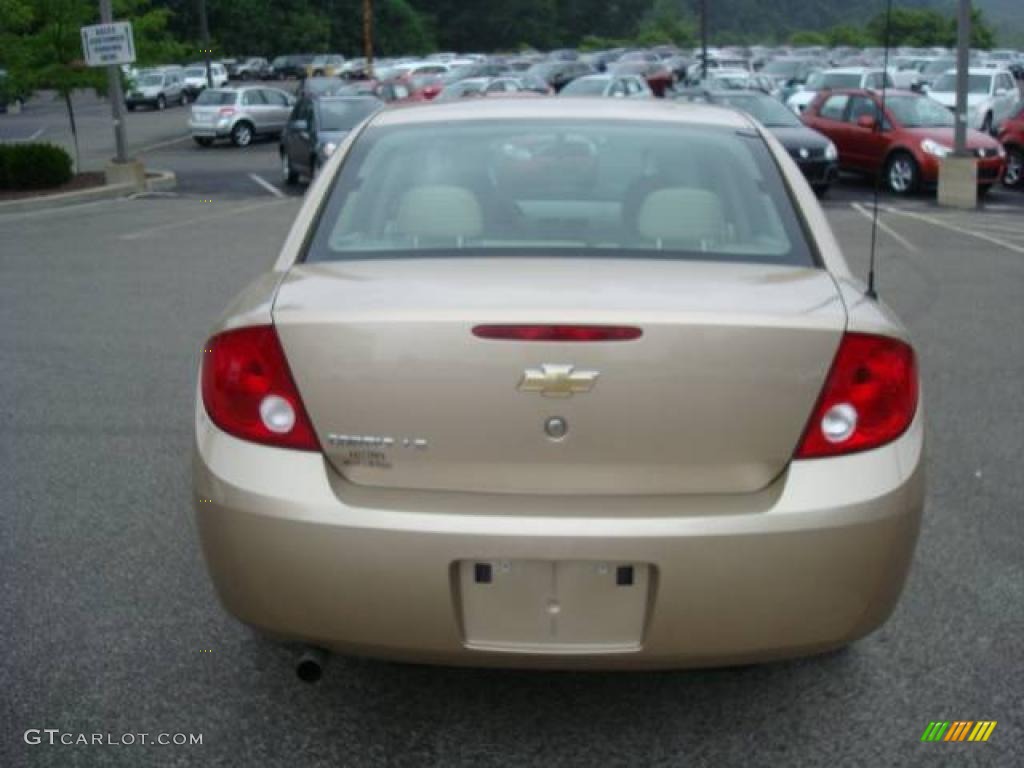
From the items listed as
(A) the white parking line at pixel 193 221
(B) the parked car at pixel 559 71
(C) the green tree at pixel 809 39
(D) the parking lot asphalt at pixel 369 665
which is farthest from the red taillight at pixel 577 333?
(C) the green tree at pixel 809 39

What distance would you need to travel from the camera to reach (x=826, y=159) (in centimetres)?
2025

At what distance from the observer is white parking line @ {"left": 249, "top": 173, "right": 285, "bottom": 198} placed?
867 inches

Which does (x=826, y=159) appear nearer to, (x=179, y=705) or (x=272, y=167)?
(x=272, y=167)

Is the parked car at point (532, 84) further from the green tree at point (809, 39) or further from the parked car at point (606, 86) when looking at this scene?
the green tree at point (809, 39)

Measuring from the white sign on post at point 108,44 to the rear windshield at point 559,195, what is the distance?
1790 cm

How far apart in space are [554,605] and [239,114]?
1328 inches

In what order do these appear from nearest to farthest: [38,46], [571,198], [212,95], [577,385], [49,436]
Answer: [577,385], [571,198], [49,436], [38,46], [212,95]

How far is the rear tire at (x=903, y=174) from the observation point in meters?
20.3

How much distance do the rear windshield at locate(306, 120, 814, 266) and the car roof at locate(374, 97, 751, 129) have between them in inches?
2.2

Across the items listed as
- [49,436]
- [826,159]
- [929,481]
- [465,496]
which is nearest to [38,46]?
[826,159]

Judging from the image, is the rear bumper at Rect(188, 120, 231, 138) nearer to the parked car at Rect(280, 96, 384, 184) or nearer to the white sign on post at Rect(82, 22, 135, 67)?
the parked car at Rect(280, 96, 384, 184)

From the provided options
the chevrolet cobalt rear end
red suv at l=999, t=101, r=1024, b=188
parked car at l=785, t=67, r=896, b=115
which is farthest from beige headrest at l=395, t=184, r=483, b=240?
parked car at l=785, t=67, r=896, b=115

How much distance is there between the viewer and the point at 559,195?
4.34 metres

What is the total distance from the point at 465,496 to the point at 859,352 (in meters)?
0.99
